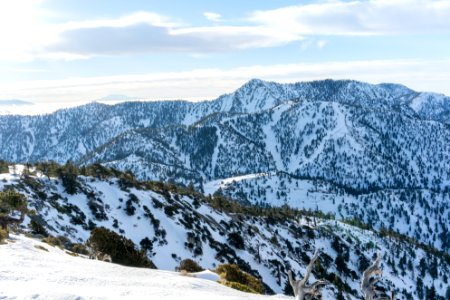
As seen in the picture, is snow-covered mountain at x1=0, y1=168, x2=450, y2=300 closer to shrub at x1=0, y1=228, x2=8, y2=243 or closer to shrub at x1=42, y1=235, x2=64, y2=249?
shrub at x1=42, y1=235, x2=64, y2=249

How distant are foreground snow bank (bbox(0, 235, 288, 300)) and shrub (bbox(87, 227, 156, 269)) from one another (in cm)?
1938

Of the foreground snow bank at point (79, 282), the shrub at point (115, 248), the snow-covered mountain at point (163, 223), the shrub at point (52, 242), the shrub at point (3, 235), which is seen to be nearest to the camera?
the foreground snow bank at point (79, 282)

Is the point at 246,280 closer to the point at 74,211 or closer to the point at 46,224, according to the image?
the point at 46,224

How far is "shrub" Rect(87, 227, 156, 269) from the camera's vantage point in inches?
1784

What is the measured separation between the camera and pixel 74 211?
310ft

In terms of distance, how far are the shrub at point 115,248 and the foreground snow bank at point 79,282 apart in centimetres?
1938

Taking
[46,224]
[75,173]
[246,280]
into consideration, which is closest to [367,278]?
[246,280]

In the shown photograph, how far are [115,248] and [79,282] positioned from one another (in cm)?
2767

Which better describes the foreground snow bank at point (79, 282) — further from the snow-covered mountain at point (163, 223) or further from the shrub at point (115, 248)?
the snow-covered mountain at point (163, 223)

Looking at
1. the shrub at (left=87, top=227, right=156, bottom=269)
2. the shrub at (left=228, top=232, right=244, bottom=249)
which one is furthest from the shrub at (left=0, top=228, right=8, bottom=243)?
the shrub at (left=228, top=232, right=244, bottom=249)

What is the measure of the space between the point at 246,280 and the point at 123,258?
43.1 feet

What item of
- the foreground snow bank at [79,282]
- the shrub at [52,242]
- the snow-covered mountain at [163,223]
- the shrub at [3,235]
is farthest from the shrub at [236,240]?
the foreground snow bank at [79,282]

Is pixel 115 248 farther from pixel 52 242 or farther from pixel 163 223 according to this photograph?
pixel 163 223

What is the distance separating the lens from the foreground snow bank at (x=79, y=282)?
1652 cm
